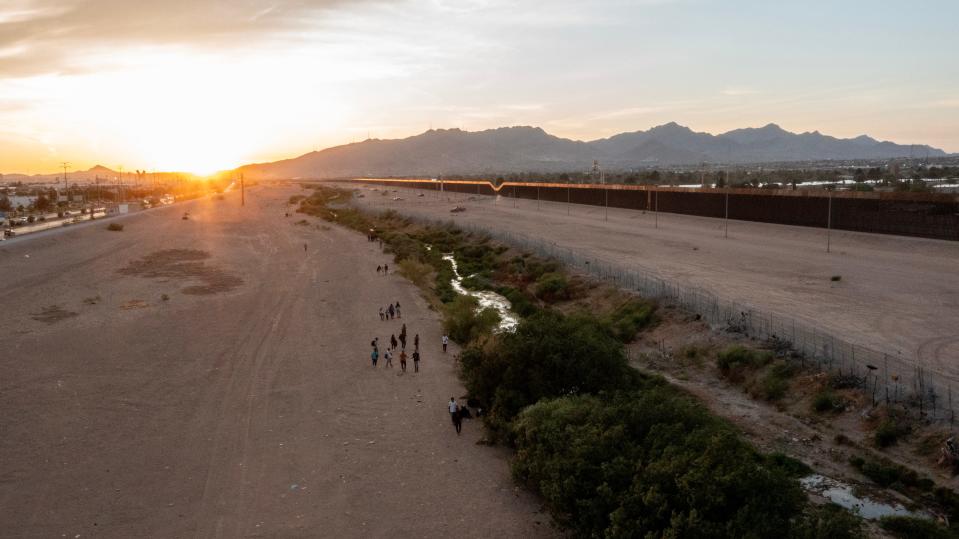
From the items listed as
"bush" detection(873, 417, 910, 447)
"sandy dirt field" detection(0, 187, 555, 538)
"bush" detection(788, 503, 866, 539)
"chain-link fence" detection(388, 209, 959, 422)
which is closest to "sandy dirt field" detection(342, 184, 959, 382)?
"chain-link fence" detection(388, 209, 959, 422)

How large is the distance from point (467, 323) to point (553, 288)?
7991mm

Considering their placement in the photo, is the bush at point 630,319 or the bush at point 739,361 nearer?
the bush at point 739,361

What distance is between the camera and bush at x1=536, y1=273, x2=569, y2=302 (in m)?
31.1

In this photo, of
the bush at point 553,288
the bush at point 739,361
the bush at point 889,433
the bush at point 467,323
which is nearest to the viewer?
the bush at point 889,433

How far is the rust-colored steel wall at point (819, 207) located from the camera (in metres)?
33.6

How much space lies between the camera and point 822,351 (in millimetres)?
17906

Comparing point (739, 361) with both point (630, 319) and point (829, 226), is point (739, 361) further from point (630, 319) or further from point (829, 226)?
point (829, 226)

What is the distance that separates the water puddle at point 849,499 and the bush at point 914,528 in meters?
0.31

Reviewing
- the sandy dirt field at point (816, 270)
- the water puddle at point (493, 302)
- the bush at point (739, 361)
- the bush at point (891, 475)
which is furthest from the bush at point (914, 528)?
the water puddle at point (493, 302)

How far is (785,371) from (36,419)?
18432 mm

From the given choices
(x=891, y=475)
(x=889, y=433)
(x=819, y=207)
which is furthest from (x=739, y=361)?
(x=819, y=207)

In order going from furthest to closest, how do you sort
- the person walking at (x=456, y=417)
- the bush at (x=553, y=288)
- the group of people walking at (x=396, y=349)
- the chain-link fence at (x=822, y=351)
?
the bush at (x=553, y=288), the group of people walking at (x=396, y=349), the person walking at (x=456, y=417), the chain-link fence at (x=822, y=351)

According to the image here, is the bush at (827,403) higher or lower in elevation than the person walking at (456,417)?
higher

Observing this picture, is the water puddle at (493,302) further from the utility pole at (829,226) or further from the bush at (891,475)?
the utility pole at (829,226)
